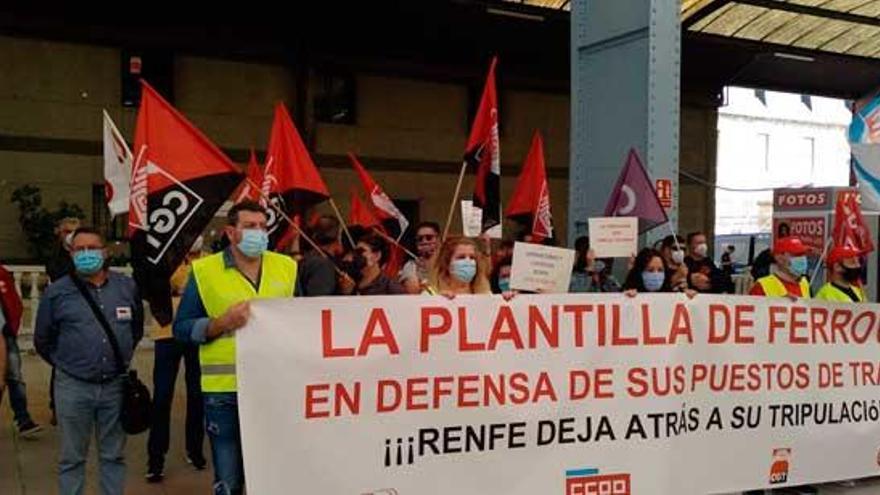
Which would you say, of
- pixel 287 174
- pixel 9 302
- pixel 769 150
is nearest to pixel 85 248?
pixel 9 302

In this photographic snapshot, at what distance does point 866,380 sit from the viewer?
20.0 ft

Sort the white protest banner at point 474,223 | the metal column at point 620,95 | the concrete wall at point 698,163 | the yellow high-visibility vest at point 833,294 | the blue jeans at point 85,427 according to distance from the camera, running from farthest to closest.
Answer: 1. the concrete wall at point 698,163
2. the metal column at point 620,95
3. the white protest banner at point 474,223
4. the yellow high-visibility vest at point 833,294
5. the blue jeans at point 85,427

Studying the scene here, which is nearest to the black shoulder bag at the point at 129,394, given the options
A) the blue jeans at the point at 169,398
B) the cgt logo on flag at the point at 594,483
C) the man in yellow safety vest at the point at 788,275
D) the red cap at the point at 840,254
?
the blue jeans at the point at 169,398

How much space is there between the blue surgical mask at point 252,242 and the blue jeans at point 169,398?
2.04 metres

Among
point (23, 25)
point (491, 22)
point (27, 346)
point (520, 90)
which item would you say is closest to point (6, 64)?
point (23, 25)

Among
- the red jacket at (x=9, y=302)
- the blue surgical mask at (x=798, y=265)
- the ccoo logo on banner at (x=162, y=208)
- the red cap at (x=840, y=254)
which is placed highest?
the ccoo logo on banner at (x=162, y=208)

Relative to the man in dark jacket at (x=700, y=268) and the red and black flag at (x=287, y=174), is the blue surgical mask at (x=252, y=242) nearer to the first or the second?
the red and black flag at (x=287, y=174)

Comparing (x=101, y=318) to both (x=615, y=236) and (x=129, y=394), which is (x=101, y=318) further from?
(x=615, y=236)

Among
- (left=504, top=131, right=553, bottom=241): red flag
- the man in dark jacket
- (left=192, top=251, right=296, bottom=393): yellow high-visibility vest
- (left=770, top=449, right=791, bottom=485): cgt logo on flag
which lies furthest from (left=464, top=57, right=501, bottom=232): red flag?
(left=192, top=251, right=296, bottom=393): yellow high-visibility vest

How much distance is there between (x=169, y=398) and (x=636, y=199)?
12.7 feet

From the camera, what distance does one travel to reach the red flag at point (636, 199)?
755 centimetres

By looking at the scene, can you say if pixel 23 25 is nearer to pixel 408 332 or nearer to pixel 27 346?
pixel 27 346

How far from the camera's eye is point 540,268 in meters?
5.56

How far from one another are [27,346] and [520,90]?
38.4 feet
